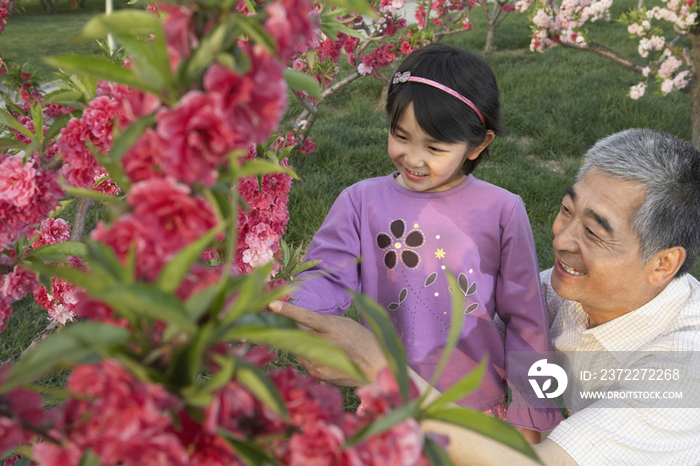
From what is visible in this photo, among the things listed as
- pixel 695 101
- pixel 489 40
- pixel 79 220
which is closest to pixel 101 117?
pixel 79 220

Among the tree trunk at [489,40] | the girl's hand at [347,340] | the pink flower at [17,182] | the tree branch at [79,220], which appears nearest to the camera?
the pink flower at [17,182]

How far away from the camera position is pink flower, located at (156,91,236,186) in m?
0.44

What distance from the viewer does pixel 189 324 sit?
0.40 meters

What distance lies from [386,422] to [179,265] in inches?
9.0

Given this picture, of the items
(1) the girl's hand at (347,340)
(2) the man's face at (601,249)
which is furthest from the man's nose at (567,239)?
(1) the girl's hand at (347,340)

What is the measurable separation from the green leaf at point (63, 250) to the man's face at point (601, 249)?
4.75ft

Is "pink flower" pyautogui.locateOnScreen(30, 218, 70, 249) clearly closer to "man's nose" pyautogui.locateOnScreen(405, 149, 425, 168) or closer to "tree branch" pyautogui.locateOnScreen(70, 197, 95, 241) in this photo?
"tree branch" pyautogui.locateOnScreen(70, 197, 95, 241)

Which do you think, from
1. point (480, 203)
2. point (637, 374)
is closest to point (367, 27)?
point (480, 203)

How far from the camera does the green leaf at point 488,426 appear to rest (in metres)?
0.48

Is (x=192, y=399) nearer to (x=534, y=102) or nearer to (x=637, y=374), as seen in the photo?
(x=637, y=374)

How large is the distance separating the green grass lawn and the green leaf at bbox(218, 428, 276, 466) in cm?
273

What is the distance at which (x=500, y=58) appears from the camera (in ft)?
25.5

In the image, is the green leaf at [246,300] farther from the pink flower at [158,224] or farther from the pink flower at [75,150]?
the pink flower at [75,150]

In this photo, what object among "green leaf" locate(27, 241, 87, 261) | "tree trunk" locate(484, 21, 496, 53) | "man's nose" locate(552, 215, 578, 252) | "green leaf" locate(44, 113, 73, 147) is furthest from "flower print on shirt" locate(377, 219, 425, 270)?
"tree trunk" locate(484, 21, 496, 53)
